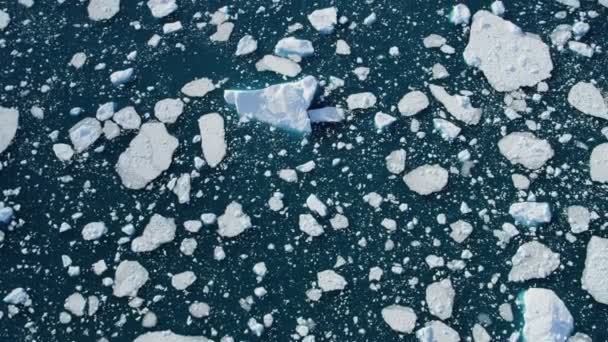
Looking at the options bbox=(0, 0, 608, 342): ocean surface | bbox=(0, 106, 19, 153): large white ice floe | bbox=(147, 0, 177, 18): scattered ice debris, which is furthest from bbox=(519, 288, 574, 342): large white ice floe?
bbox=(0, 106, 19, 153): large white ice floe

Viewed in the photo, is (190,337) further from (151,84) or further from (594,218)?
(594,218)

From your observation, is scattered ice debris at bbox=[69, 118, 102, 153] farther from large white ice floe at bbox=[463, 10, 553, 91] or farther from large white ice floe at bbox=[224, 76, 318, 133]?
large white ice floe at bbox=[463, 10, 553, 91]

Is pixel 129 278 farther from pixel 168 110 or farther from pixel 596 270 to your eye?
pixel 596 270

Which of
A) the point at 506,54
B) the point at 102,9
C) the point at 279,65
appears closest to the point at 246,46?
the point at 279,65

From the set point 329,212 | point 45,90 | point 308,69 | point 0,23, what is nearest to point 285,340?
point 329,212

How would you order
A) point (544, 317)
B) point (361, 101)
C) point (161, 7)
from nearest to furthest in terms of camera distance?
point (544, 317) → point (361, 101) → point (161, 7)
